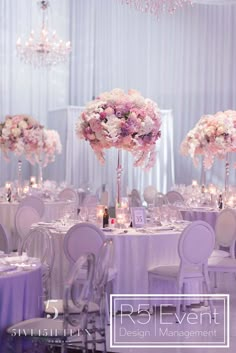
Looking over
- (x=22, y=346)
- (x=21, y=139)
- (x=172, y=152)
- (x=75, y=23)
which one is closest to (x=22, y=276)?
(x=22, y=346)

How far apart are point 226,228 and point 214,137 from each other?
77.9 inches

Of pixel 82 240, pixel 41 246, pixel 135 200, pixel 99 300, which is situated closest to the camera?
pixel 99 300

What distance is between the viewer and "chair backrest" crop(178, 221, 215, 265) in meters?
6.43

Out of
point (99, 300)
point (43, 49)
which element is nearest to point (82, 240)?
point (99, 300)

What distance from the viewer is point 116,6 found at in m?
16.4

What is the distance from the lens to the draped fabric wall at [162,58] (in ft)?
53.3

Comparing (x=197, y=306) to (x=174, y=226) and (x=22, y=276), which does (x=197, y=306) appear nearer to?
(x=174, y=226)

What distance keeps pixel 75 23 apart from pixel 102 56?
0.97 meters

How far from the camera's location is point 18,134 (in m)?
10.6

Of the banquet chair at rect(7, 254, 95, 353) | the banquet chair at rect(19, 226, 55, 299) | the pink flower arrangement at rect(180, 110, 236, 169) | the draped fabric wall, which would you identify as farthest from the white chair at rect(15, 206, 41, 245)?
the draped fabric wall

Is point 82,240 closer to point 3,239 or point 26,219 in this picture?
point 3,239

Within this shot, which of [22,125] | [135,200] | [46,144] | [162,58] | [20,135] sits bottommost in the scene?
[135,200]

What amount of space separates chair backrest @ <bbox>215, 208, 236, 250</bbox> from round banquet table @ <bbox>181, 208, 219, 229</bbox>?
5.05 feet

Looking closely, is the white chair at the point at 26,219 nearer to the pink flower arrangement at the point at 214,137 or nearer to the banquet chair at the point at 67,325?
the pink flower arrangement at the point at 214,137
